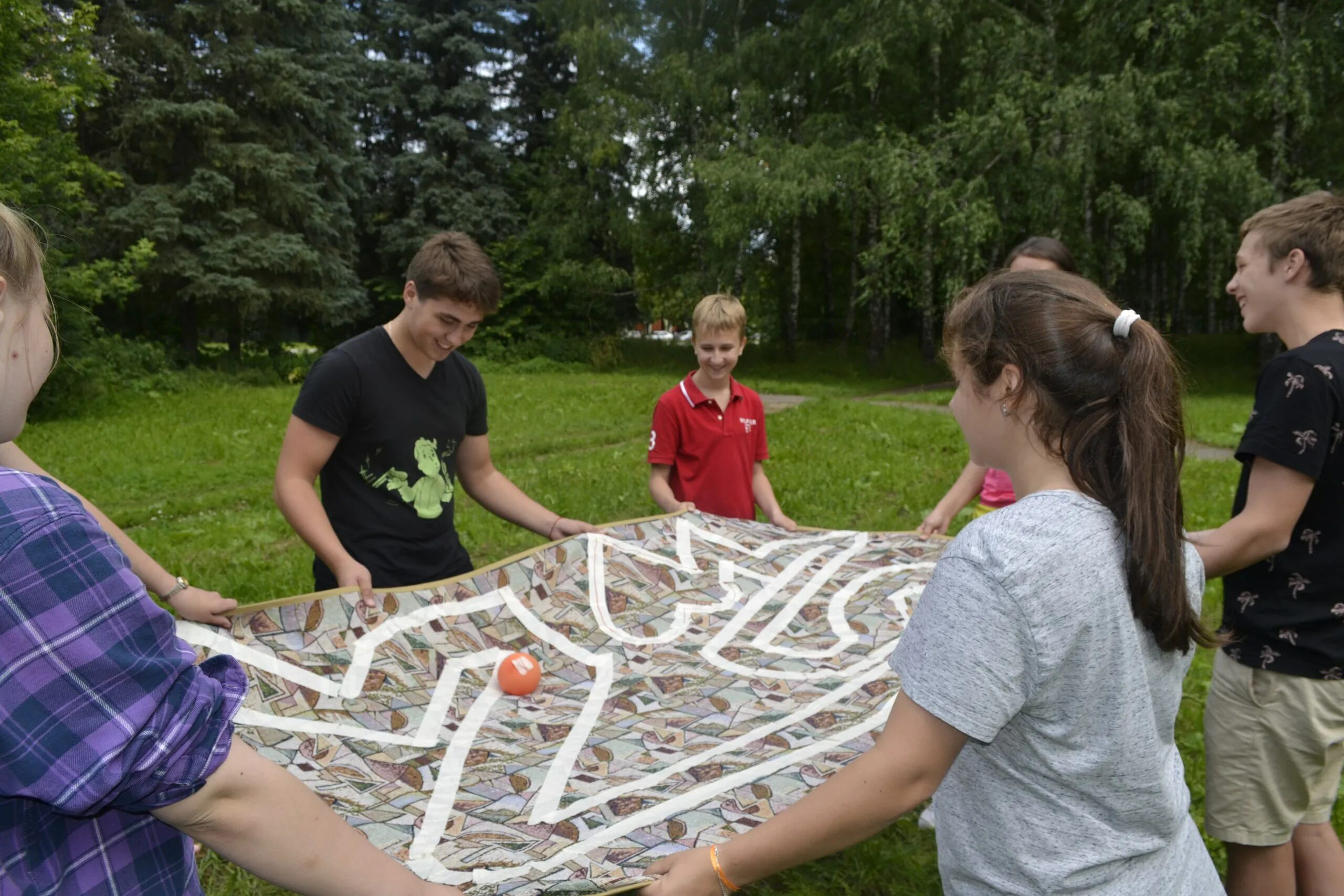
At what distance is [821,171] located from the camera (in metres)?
18.8

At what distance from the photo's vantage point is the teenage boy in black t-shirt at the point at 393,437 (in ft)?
9.69

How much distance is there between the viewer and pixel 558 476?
9.02 m

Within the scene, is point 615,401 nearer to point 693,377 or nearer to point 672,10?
point 693,377

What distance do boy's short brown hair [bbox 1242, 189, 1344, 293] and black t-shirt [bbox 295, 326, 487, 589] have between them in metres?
2.51

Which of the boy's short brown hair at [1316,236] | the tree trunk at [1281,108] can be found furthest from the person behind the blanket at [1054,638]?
the tree trunk at [1281,108]

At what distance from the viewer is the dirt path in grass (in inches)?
396

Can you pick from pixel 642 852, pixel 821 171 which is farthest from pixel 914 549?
pixel 821 171

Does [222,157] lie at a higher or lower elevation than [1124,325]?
higher

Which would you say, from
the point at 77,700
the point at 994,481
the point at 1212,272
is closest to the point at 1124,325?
the point at 77,700

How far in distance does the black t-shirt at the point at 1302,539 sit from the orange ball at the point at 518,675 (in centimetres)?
201

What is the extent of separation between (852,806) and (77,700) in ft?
3.26

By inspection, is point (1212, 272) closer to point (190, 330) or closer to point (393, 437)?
point (393, 437)

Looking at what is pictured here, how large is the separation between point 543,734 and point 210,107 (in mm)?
19414

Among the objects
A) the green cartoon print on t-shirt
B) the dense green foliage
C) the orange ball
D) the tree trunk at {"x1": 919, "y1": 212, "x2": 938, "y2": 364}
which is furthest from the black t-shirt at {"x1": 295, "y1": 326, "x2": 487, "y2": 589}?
the tree trunk at {"x1": 919, "y1": 212, "x2": 938, "y2": 364}
